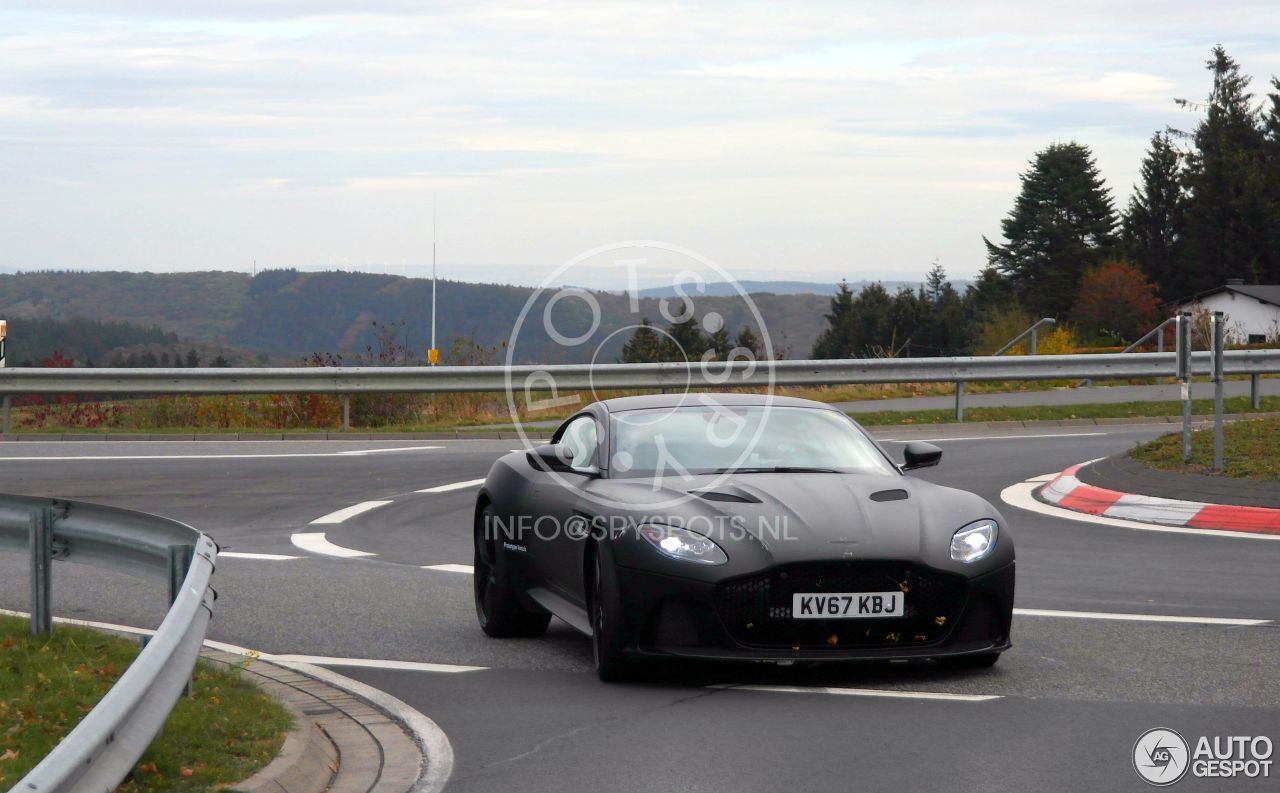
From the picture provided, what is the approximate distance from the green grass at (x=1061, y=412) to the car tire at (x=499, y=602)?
45.8ft

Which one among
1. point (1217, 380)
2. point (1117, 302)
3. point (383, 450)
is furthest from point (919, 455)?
point (1117, 302)

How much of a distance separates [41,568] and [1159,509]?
9.49m

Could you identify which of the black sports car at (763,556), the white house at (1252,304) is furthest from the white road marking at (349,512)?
the white house at (1252,304)

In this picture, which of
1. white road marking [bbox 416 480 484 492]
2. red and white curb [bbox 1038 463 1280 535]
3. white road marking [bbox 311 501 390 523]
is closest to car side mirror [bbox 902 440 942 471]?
red and white curb [bbox 1038 463 1280 535]

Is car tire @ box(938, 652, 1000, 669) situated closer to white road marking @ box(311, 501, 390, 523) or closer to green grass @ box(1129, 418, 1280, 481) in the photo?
green grass @ box(1129, 418, 1280, 481)

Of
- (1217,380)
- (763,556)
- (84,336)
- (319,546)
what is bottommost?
(84,336)

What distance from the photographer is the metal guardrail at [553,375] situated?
2344 cm

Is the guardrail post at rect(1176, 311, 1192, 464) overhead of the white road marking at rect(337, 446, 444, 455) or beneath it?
overhead

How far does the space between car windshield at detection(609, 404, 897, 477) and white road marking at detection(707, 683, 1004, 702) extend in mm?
1261

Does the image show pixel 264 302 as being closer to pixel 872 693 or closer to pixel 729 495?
pixel 729 495

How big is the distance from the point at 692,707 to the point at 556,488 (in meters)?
1.95

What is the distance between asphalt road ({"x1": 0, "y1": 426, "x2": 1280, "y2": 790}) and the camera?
607cm

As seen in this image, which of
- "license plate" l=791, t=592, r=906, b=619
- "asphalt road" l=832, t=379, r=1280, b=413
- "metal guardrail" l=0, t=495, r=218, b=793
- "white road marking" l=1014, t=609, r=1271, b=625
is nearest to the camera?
"metal guardrail" l=0, t=495, r=218, b=793

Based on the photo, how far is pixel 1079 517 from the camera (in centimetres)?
1447
